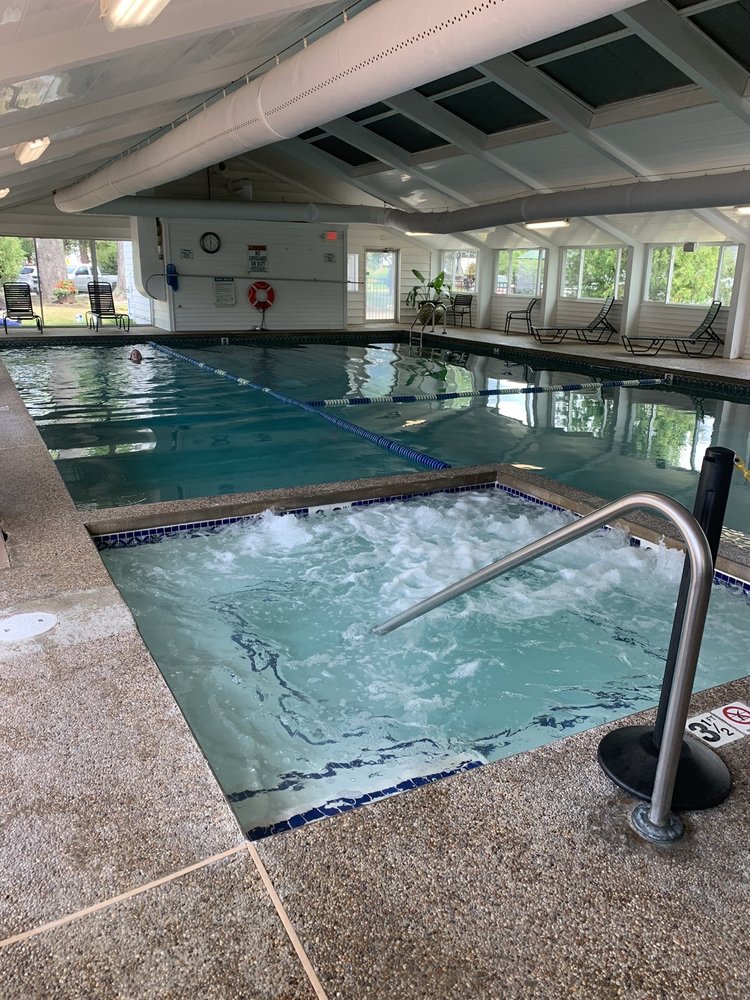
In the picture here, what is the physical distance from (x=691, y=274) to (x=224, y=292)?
31.6 feet

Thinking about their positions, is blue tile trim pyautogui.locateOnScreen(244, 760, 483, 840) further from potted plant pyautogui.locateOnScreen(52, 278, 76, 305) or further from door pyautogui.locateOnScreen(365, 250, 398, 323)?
door pyautogui.locateOnScreen(365, 250, 398, 323)

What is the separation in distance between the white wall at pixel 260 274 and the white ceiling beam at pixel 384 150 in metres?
3.65

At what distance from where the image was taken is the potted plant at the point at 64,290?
17562 mm

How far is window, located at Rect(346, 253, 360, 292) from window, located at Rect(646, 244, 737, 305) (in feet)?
24.8

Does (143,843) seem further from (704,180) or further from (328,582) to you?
(704,180)

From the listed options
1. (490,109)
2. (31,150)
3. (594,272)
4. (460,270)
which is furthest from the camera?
(460,270)

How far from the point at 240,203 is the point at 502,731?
14.1 m

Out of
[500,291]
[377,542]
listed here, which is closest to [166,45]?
[377,542]

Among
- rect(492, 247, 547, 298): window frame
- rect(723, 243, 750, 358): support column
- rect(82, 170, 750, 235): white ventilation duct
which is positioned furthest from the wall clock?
rect(723, 243, 750, 358): support column

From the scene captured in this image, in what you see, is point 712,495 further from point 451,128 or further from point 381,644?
point 451,128

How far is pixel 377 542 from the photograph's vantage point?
4582mm

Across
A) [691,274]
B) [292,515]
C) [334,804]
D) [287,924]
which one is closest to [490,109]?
[691,274]

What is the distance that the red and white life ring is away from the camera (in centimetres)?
Answer: 1695

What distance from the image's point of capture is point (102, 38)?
3.41 m
